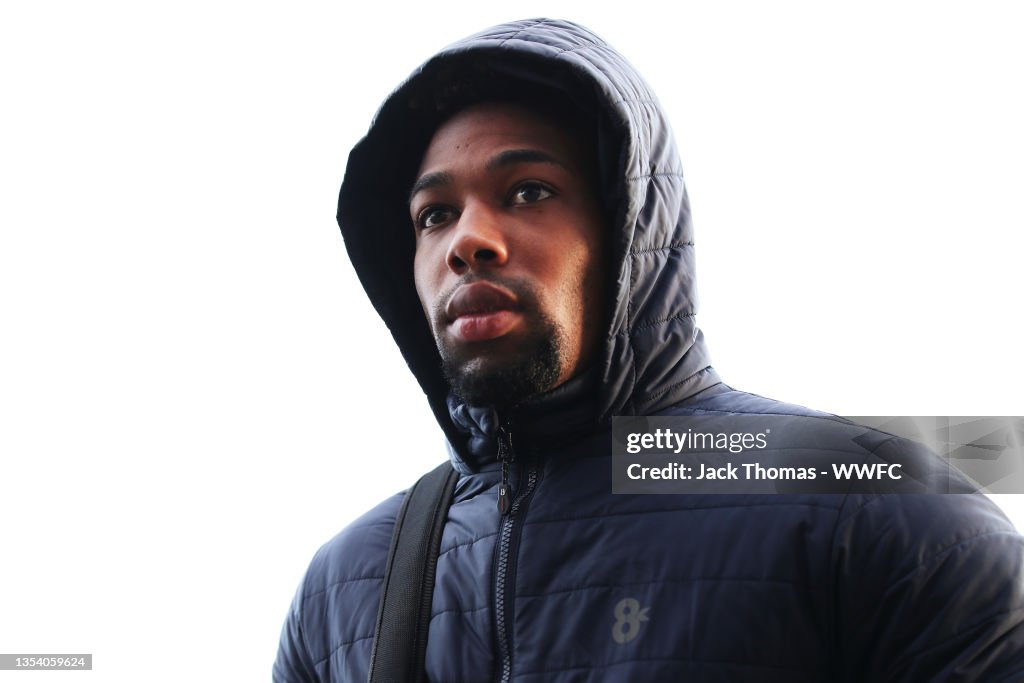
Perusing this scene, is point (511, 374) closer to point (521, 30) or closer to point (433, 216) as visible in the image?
point (433, 216)

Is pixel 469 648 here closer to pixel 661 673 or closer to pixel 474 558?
pixel 474 558

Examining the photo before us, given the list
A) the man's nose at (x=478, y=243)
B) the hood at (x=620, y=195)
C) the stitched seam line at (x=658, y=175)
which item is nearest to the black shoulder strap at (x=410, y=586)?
the hood at (x=620, y=195)

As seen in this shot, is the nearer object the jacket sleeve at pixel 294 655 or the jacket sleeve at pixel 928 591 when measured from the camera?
Answer: the jacket sleeve at pixel 928 591

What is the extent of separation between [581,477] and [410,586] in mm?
370

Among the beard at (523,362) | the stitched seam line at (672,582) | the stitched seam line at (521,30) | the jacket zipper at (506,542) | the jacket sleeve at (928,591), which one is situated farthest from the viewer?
the stitched seam line at (521,30)

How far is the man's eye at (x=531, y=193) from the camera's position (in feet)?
5.74

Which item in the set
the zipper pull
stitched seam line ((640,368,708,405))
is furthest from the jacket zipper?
stitched seam line ((640,368,708,405))

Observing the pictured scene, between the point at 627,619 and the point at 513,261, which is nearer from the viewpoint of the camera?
the point at 627,619

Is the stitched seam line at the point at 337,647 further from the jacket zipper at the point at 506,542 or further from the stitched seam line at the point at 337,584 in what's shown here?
the jacket zipper at the point at 506,542

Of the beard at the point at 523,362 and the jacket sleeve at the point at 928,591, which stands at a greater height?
the beard at the point at 523,362

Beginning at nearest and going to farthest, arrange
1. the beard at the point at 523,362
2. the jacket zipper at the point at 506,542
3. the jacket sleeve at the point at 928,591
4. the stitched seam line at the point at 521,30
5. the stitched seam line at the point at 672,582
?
the jacket sleeve at the point at 928,591 < the stitched seam line at the point at 672,582 < the jacket zipper at the point at 506,542 < the beard at the point at 523,362 < the stitched seam line at the point at 521,30

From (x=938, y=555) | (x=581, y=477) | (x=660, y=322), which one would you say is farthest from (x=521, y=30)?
(x=938, y=555)

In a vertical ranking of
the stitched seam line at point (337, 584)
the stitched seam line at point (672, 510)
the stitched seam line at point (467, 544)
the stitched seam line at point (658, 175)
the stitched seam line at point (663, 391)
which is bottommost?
the stitched seam line at point (337, 584)

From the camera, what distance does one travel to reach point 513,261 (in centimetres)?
168
